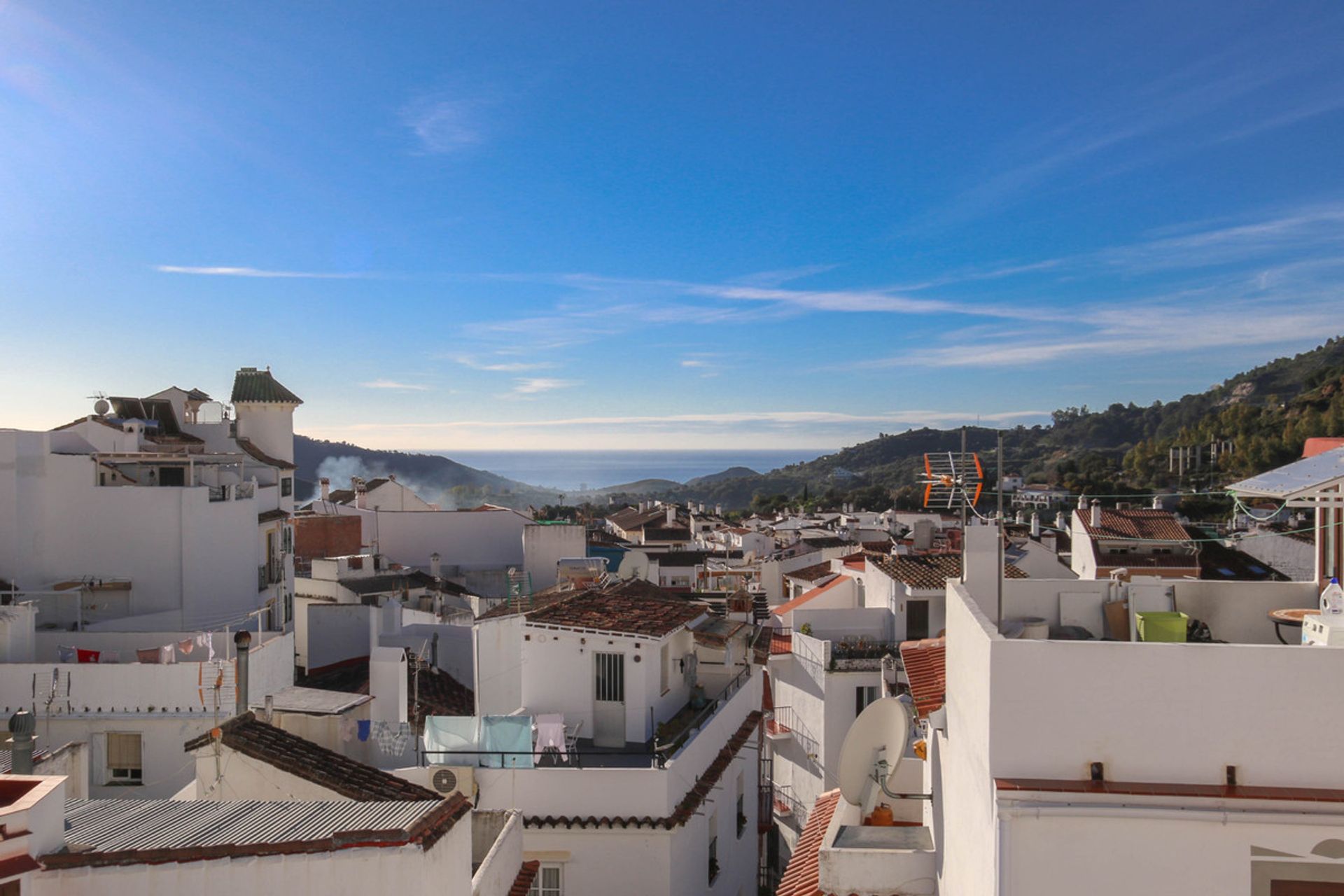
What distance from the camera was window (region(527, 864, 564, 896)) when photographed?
1173 cm

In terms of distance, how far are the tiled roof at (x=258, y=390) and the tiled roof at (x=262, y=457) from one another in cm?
128

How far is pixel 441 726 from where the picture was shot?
12188 millimetres

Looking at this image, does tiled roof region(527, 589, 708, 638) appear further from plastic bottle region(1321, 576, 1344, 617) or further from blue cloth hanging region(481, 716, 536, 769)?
plastic bottle region(1321, 576, 1344, 617)

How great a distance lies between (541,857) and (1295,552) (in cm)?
2828

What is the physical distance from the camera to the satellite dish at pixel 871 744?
28.5 ft

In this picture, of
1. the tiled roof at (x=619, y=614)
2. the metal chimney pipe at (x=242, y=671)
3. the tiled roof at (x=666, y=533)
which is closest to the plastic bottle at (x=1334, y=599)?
the tiled roof at (x=619, y=614)

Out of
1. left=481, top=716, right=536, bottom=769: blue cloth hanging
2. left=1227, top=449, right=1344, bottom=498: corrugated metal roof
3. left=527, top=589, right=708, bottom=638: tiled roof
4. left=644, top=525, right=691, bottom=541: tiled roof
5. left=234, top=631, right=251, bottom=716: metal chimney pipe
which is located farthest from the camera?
left=644, top=525, right=691, bottom=541: tiled roof

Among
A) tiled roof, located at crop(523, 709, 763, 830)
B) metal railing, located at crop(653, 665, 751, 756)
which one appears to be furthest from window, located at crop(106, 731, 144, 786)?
metal railing, located at crop(653, 665, 751, 756)

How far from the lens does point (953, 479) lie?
8156 millimetres

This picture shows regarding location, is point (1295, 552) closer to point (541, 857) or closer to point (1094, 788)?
point (541, 857)

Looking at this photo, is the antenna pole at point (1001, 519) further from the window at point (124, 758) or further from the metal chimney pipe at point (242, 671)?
the window at point (124, 758)

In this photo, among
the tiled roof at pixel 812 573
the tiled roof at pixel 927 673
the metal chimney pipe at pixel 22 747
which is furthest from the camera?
the tiled roof at pixel 812 573

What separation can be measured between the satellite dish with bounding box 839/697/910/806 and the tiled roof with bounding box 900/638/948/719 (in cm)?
24

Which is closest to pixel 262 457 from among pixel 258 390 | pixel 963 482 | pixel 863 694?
pixel 258 390
